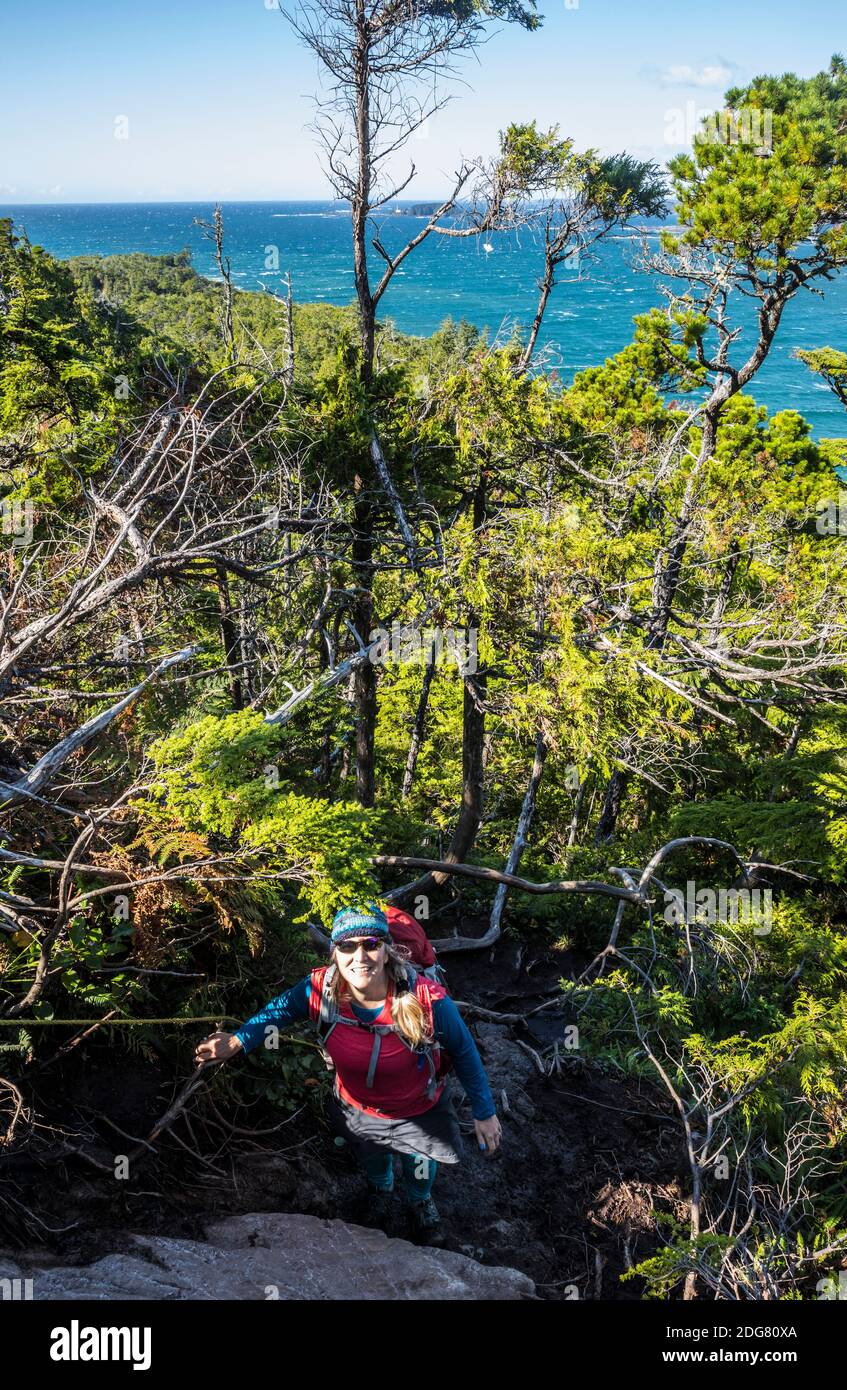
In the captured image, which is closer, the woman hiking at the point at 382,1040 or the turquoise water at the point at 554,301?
the woman hiking at the point at 382,1040

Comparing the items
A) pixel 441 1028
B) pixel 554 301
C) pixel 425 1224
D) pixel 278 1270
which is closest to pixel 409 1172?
pixel 425 1224

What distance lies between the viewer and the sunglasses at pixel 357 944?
3510 mm

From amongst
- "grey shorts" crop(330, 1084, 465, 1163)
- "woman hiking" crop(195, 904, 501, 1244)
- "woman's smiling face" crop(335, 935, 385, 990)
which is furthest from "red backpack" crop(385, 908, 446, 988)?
"grey shorts" crop(330, 1084, 465, 1163)

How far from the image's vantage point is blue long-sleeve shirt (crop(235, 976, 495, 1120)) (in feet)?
12.0

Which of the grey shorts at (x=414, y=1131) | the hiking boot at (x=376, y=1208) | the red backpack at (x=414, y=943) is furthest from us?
the hiking boot at (x=376, y=1208)

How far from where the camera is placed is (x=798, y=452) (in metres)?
19.0

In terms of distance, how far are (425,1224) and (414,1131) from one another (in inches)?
28.0

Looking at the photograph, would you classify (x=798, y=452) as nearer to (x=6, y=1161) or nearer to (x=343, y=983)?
(x=343, y=983)

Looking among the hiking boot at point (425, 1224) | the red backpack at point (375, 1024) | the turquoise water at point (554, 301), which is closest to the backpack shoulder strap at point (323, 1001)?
the red backpack at point (375, 1024)

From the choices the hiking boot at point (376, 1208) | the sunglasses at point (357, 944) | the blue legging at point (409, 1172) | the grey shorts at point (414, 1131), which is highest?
the sunglasses at point (357, 944)

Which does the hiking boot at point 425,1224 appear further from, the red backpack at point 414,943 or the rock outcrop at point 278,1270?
the red backpack at point 414,943

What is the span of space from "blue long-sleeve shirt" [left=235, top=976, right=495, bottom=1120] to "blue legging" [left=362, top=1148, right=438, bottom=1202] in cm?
53

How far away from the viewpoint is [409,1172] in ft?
13.5

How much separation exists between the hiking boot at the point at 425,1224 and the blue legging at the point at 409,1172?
0.05 m
